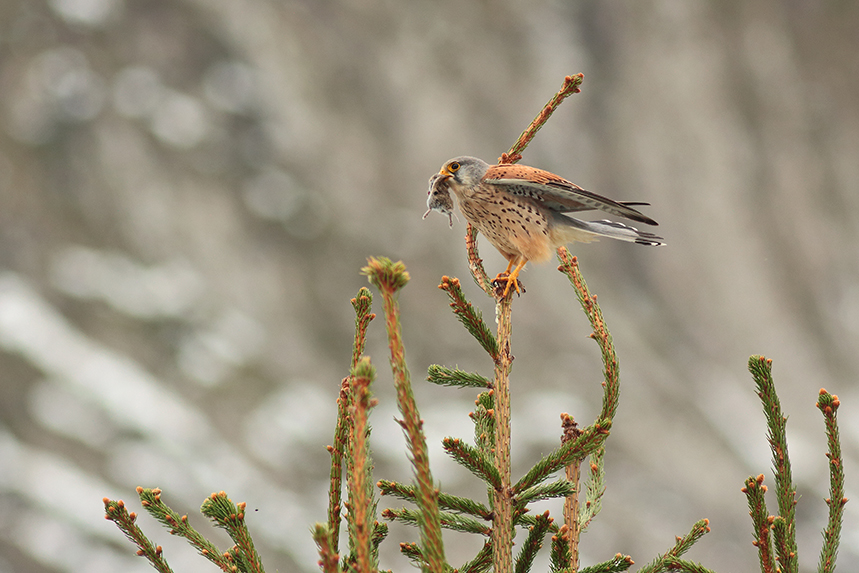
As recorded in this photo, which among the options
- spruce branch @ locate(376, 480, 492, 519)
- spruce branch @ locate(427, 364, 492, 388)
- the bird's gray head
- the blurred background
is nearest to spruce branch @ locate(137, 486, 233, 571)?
spruce branch @ locate(376, 480, 492, 519)

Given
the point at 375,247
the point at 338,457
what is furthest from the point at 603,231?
the point at 375,247

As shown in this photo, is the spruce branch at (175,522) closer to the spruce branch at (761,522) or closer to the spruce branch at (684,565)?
the spruce branch at (684,565)

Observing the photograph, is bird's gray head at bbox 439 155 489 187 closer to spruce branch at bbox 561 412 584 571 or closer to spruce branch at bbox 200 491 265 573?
spruce branch at bbox 561 412 584 571

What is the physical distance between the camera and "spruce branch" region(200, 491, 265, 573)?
191 cm

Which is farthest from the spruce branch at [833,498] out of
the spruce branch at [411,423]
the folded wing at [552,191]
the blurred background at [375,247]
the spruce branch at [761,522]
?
the blurred background at [375,247]

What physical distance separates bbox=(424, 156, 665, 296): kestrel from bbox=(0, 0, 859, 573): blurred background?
118 ft

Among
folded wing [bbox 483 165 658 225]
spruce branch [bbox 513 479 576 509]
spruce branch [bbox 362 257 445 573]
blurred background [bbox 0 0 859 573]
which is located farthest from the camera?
blurred background [bbox 0 0 859 573]

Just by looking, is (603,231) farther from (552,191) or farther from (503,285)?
(503,285)

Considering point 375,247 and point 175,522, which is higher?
point 375,247

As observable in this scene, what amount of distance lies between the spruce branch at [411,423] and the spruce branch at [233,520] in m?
0.58

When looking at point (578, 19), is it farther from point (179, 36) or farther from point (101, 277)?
point (101, 277)

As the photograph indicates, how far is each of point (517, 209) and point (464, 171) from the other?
1.14ft

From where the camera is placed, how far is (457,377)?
2.42 meters

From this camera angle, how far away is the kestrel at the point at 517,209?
3180 millimetres
